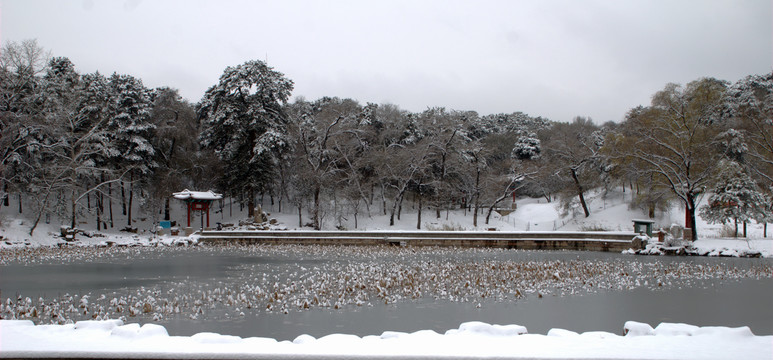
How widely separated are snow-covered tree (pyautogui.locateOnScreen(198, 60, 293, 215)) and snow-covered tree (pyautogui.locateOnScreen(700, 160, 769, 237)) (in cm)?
3126

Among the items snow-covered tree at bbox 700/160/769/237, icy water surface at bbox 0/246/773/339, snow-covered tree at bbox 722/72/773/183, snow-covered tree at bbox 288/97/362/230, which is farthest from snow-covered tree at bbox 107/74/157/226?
snow-covered tree at bbox 722/72/773/183

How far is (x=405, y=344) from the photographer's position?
5.31 meters

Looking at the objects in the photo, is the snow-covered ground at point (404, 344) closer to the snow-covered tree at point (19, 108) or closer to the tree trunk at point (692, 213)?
the tree trunk at point (692, 213)

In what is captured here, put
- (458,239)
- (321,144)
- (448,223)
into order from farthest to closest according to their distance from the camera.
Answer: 1. (448,223)
2. (321,144)
3. (458,239)

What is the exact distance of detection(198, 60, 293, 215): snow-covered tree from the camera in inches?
1670

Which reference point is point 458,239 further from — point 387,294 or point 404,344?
point 404,344

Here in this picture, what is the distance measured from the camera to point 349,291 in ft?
42.1

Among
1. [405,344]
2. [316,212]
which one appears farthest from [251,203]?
[405,344]

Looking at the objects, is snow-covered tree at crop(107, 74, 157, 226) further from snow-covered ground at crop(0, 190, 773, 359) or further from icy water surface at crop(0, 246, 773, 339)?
snow-covered ground at crop(0, 190, 773, 359)

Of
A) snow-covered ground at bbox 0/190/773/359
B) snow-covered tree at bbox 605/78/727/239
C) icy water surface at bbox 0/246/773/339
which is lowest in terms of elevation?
icy water surface at bbox 0/246/773/339

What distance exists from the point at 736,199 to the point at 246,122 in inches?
1418

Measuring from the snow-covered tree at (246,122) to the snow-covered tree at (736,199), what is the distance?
31.3 m

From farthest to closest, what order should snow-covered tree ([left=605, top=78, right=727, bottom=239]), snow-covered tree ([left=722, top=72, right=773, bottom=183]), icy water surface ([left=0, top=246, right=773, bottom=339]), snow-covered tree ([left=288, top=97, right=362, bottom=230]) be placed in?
snow-covered tree ([left=288, top=97, right=362, bottom=230]) → snow-covered tree ([left=605, top=78, right=727, bottom=239]) → snow-covered tree ([left=722, top=72, right=773, bottom=183]) → icy water surface ([left=0, top=246, right=773, bottom=339])

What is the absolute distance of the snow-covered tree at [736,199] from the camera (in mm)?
29297
